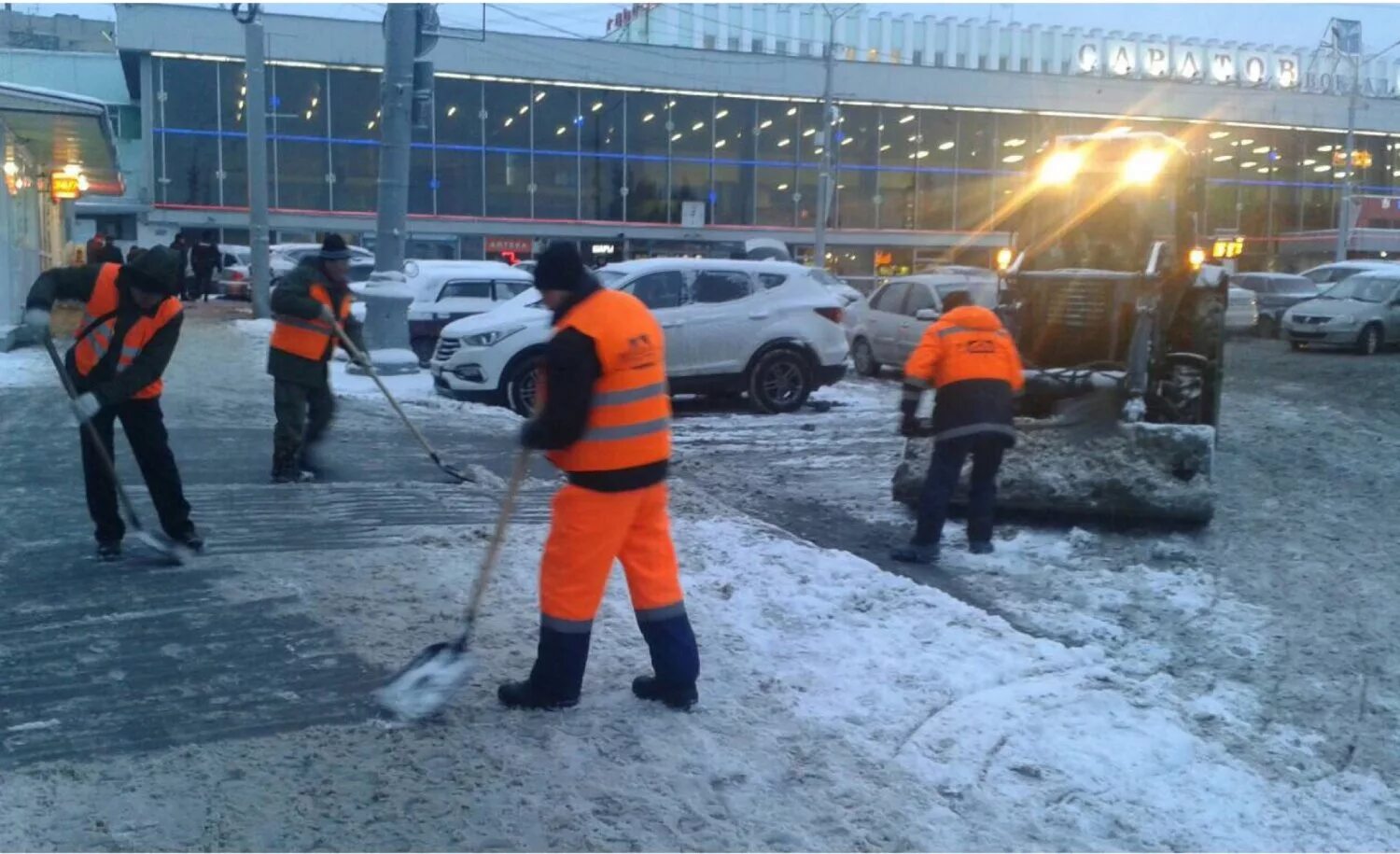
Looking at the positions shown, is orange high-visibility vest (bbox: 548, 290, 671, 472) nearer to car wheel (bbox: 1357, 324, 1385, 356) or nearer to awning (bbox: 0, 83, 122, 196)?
awning (bbox: 0, 83, 122, 196)

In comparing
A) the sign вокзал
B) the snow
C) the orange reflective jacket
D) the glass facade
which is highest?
the sign вокзал

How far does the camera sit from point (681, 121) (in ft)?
152

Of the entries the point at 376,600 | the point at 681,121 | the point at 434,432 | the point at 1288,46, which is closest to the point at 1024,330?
the point at 434,432

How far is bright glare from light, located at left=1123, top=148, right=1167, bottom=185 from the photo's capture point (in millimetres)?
11969

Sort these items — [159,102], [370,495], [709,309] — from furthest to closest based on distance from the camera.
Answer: [159,102], [709,309], [370,495]

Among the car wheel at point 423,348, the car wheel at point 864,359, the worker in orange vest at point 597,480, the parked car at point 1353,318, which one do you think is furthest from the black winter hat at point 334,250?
the parked car at point 1353,318

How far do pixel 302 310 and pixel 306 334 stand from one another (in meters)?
0.21

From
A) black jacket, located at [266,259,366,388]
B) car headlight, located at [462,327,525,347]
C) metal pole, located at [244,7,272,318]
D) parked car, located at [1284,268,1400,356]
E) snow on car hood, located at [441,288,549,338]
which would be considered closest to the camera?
black jacket, located at [266,259,366,388]

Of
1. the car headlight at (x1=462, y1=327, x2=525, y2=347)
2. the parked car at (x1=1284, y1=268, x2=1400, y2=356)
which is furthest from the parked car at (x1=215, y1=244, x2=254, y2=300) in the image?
the parked car at (x1=1284, y1=268, x2=1400, y2=356)

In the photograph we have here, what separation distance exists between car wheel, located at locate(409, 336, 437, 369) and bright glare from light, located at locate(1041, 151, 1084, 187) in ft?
31.2

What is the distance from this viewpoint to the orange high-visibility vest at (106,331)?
22.1 ft

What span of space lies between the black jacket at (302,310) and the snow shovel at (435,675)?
14.3ft

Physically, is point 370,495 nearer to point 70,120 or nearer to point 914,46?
point 70,120

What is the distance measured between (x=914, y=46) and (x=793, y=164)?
7.18 m
